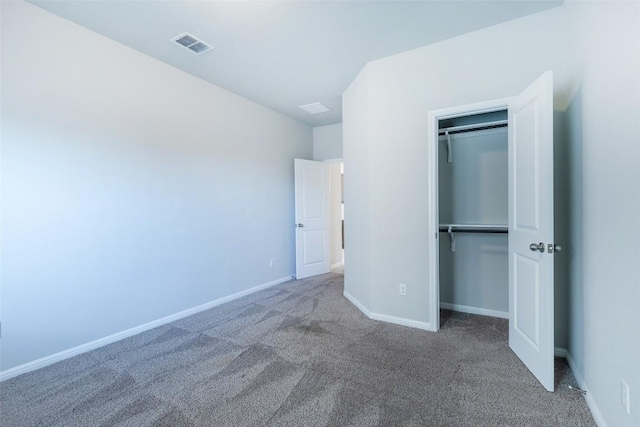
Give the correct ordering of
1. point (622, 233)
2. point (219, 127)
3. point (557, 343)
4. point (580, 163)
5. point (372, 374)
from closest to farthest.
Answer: point (622, 233) → point (580, 163) → point (372, 374) → point (557, 343) → point (219, 127)

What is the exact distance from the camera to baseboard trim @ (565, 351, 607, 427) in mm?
1561

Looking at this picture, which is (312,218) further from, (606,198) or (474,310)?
(606,198)

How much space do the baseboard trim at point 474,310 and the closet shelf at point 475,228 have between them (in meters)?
0.87

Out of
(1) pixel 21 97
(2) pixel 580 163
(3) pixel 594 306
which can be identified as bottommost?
(3) pixel 594 306

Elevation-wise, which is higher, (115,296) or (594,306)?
(594,306)

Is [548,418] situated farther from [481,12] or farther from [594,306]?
[481,12]

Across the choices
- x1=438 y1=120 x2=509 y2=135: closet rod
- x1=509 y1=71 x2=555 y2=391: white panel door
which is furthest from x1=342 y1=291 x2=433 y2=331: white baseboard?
x1=438 y1=120 x2=509 y2=135: closet rod

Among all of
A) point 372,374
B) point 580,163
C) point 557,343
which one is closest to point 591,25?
point 580,163

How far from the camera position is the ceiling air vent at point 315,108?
4.27 meters

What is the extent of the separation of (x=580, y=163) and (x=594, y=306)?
90cm

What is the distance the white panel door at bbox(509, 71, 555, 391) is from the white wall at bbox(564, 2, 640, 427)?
0.64 feet

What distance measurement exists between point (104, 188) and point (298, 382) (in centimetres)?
233

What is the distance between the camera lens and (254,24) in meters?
2.40

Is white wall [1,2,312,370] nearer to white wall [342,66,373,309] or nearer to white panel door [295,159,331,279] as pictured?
white panel door [295,159,331,279]
